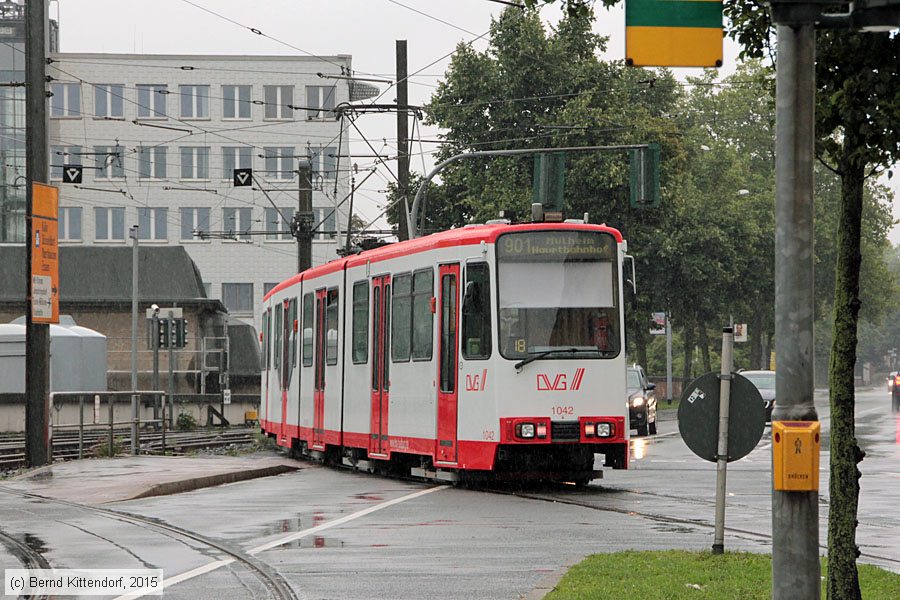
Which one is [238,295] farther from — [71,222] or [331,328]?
[331,328]

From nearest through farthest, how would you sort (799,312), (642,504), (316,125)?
(799,312), (642,504), (316,125)

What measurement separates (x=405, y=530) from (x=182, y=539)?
2111 mm

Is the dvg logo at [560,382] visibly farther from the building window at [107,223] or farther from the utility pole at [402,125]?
the building window at [107,223]

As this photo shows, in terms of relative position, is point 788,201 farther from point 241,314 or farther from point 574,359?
point 241,314

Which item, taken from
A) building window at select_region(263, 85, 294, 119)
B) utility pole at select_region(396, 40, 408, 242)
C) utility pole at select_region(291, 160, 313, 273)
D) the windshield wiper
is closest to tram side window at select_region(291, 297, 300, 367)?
utility pole at select_region(396, 40, 408, 242)

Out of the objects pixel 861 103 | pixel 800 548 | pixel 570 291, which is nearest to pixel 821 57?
pixel 861 103

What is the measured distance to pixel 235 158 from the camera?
286ft

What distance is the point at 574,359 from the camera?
789 inches

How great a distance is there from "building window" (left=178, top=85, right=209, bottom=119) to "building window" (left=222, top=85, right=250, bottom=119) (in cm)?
97

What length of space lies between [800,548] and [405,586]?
481 centimetres

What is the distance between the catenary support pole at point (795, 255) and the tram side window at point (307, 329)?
22108 millimetres

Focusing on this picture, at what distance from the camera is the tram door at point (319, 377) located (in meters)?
27.2

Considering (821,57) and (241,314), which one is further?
(241,314)

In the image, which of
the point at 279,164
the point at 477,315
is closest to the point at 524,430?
the point at 477,315
